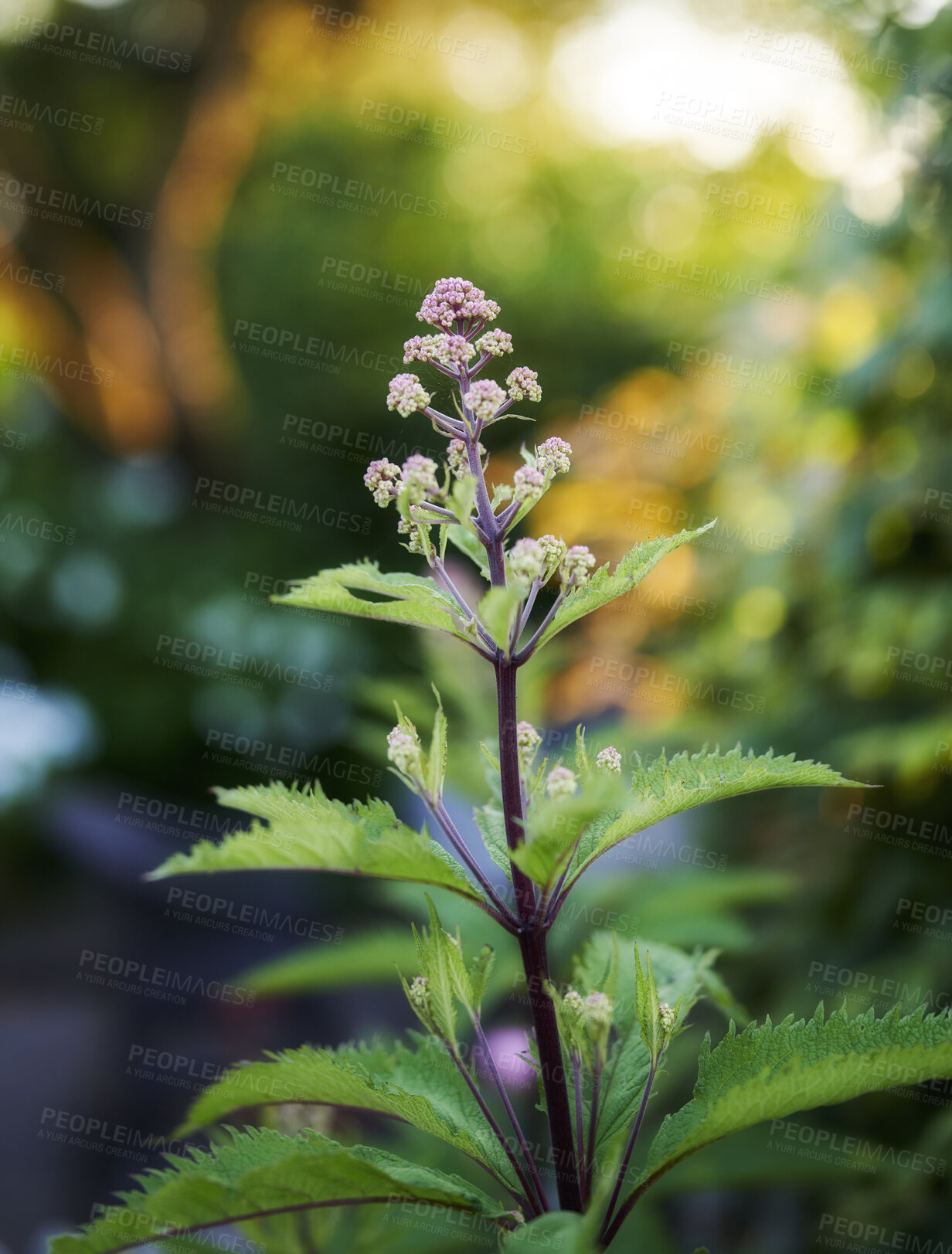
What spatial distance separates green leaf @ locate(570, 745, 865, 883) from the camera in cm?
86

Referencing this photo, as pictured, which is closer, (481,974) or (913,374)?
(481,974)

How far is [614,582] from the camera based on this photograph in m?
0.90

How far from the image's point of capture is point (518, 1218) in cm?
90

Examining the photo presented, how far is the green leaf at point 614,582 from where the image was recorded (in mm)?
896

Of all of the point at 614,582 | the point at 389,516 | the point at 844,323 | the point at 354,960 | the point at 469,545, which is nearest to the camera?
the point at 614,582

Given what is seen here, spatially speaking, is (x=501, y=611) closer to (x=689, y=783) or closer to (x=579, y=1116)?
(x=689, y=783)

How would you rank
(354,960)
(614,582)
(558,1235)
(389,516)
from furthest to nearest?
(389,516)
(354,960)
(614,582)
(558,1235)

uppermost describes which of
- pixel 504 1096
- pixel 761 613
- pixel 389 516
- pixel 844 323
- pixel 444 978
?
pixel 389 516

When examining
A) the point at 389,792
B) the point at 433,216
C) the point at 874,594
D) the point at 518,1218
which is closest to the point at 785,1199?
the point at 874,594

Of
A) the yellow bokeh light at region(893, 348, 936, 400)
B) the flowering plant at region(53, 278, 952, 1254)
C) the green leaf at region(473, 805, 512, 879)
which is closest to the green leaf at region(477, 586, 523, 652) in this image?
the flowering plant at region(53, 278, 952, 1254)

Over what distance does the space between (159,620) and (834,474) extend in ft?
13.4

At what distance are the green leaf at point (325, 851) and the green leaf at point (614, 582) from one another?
25cm

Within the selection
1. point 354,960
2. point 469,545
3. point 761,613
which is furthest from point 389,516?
point 469,545

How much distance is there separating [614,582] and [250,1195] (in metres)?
0.65
